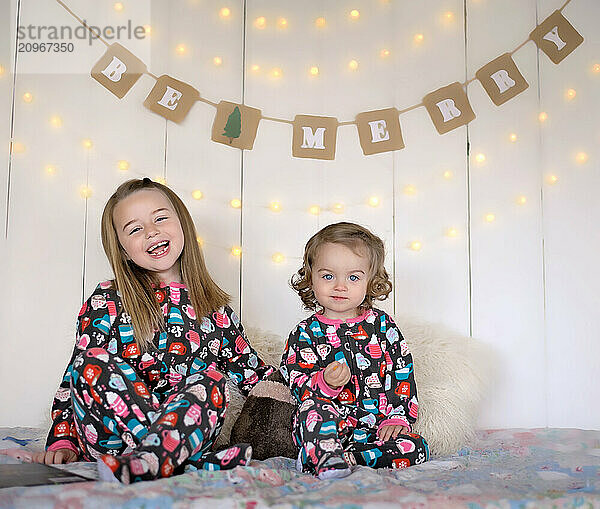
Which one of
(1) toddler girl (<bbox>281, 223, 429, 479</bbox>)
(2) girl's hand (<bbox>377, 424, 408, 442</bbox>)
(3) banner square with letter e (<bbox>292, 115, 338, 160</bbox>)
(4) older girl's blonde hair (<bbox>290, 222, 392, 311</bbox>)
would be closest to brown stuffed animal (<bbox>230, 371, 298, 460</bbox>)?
(1) toddler girl (<bbox>281, 223, 429, 479</bbox>)

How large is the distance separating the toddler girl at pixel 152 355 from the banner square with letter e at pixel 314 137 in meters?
0.69

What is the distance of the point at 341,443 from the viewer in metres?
1.58

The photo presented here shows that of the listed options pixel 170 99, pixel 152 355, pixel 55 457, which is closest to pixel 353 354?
pixel 152 355

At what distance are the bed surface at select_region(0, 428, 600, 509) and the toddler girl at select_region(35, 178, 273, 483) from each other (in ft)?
0.30

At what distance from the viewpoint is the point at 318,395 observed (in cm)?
166

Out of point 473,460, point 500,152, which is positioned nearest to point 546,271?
point 500,152

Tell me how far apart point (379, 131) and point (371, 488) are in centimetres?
149

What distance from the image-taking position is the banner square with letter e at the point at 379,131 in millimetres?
2434

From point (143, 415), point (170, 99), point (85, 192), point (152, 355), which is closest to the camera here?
point (143, 415)

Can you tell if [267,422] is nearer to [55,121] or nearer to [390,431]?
[390,431]

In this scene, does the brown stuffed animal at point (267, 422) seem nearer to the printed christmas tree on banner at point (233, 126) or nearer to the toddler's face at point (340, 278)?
the toddler's face at point (340, 278)

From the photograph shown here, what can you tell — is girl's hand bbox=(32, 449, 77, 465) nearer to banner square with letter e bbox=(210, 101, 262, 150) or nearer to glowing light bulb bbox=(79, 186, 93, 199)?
glowing light bulb bbox=(79, 186, 93, 199)

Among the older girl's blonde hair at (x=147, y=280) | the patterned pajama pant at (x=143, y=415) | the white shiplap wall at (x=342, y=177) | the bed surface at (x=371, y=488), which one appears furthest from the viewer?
the white shiplap wall at (x=342, y=177)

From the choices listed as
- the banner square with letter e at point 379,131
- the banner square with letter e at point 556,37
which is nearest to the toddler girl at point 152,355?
the banner square with letter e at point 379,131
